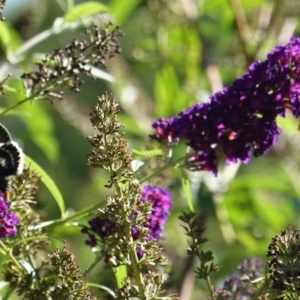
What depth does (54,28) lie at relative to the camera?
194cm

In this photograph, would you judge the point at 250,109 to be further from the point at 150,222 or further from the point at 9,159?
the point at 9,159

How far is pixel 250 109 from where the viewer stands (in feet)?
4.59

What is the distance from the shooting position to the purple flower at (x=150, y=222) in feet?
4.37

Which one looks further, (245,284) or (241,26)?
(241,26)

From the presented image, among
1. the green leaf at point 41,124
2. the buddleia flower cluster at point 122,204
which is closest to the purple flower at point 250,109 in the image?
the buddleia flower cluster at point 122,204

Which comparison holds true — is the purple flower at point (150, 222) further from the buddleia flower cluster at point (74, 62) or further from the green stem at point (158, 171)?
the buddleia flower cluster at point (74, 62)

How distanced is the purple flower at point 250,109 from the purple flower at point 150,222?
0.12 m

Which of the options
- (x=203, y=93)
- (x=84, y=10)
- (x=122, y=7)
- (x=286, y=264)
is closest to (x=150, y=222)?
(x=286, y=264)

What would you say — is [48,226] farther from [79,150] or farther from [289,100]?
[79,150]

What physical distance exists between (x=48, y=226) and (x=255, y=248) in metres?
0.94

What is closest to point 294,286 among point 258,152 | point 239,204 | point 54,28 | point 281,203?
point 258,152

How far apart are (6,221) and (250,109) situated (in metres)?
0.49

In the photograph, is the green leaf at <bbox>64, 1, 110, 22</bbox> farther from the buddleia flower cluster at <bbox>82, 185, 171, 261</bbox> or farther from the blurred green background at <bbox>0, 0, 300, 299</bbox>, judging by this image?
the buddleia flower cluster at <bbox>82, 185, 171, 261</bbox>

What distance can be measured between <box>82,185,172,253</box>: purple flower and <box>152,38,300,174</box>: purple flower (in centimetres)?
12
